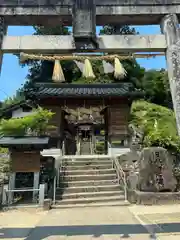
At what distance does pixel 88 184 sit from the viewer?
10.7 m

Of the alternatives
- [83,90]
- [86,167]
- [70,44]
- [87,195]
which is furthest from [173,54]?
→ [83,90]

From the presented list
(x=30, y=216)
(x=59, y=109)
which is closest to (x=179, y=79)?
(x=30, y=216)

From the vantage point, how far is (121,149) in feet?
48.3

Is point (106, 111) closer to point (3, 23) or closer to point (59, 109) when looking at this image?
point (59, 109)

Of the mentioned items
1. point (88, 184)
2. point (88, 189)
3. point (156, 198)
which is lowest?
point (156, 198)

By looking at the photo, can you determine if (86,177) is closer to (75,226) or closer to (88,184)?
(88,184)

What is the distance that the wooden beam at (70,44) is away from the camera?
192 inches

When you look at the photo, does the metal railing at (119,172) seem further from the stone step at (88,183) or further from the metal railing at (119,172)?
the stone step at (88,183)

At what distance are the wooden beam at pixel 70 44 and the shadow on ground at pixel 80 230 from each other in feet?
13.6

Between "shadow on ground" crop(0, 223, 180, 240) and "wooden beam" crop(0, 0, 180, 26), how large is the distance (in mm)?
5004

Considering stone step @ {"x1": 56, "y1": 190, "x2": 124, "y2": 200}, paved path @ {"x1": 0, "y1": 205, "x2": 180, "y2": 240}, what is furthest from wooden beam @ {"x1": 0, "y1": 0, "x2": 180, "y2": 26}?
stone step @ {"x1": 56, "y1": 190, "x2": 124, "y2": 200}

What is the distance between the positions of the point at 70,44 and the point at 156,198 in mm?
7008

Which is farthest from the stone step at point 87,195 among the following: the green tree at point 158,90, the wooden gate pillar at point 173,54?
the green tree at point 158,90

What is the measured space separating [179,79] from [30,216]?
616 cm
